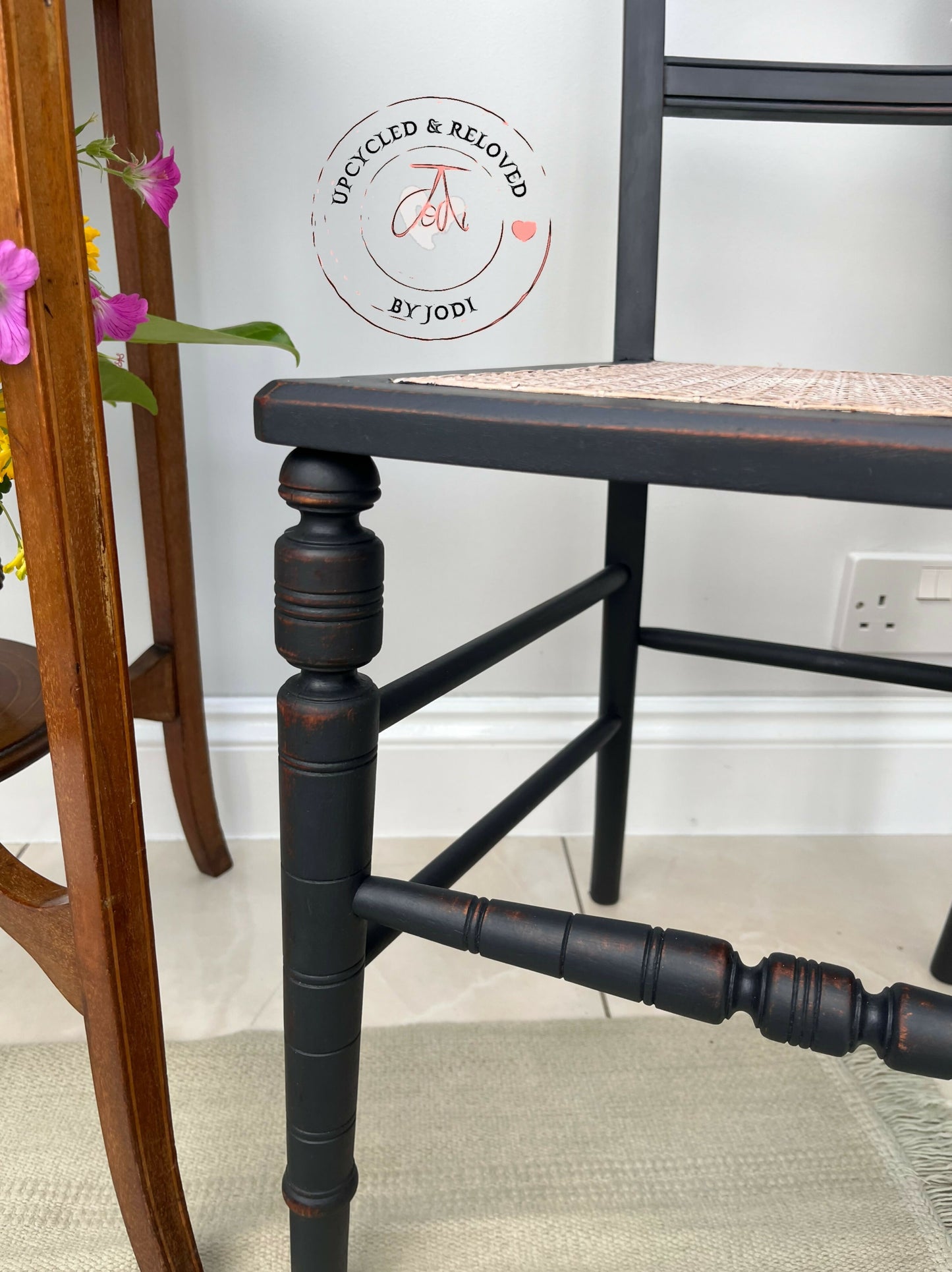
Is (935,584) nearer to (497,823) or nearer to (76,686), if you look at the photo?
(497,823)

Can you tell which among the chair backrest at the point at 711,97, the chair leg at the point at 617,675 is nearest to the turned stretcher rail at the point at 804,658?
the chair leg at the point at 617,675

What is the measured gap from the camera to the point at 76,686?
415mm

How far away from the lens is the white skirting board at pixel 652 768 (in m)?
A: 1.02

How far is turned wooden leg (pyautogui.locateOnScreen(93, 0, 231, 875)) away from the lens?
0.71 metres

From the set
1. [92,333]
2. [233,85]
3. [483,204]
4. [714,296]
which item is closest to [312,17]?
[233,85]

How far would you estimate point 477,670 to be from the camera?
0.54m

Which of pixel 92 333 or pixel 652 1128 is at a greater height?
pixel 92 333

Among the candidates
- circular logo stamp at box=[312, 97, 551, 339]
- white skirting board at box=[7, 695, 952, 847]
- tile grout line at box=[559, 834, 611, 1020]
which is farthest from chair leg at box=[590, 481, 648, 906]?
circular logo stamp at box=[312, 97, 551, 339]

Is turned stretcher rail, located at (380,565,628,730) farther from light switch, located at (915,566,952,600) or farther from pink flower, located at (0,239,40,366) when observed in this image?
light switch, located at (915,566,952,600)

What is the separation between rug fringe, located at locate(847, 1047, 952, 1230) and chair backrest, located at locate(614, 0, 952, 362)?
1.99 feet

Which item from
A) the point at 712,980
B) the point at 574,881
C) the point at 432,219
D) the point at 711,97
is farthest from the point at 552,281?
the point at 712,980

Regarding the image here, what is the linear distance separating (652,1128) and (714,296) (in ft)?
2.41

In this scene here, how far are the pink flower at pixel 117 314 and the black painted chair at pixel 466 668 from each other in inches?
4.4

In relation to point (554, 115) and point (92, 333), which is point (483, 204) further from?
point (92, 333)
